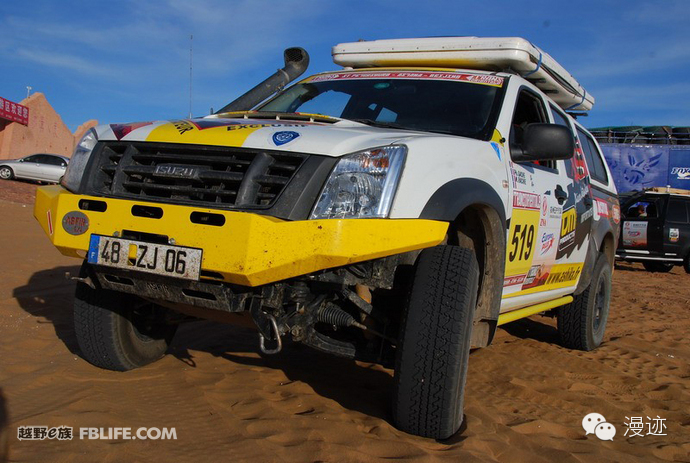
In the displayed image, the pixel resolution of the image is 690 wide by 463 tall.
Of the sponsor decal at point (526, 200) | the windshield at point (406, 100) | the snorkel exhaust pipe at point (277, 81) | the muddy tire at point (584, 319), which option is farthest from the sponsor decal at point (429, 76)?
the muddy tire at point (584, 319)

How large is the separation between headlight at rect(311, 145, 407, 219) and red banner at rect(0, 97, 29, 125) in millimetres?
27142

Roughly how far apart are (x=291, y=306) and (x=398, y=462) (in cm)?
80

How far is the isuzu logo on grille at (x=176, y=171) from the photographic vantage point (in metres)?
2.61

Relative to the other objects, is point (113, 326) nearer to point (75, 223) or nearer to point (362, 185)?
point (75, 223)

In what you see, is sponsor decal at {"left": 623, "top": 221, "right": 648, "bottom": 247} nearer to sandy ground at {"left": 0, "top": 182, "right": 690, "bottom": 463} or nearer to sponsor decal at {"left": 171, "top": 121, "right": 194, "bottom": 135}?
sandy ground at {"left": 0, "top": 182, "right": 690, "bottom": 463}

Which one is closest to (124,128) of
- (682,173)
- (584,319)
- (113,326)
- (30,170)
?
(113,326)

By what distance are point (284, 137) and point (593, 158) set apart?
414 cm

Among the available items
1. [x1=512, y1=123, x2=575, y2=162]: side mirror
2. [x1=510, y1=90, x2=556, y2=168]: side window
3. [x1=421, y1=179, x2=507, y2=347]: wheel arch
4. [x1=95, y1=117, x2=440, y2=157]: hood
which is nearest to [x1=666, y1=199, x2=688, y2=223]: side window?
[x1=510, y1=90, x2=556, y2=168]: side window

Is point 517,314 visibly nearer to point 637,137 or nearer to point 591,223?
point 591,223

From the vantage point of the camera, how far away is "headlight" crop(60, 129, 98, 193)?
3.00m

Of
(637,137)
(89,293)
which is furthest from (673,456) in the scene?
(637,137)

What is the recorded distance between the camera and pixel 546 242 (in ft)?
13.6

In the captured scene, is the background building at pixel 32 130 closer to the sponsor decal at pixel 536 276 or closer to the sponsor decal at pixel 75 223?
the sponsor decal at pixel 536 276

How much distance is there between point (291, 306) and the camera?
2.76 m
